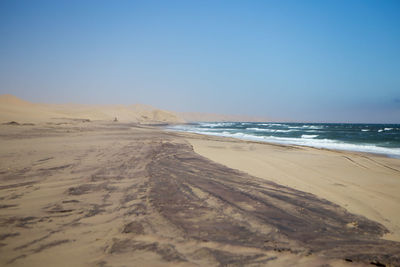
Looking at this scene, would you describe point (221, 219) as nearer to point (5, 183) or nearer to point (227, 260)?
point (227, 260)

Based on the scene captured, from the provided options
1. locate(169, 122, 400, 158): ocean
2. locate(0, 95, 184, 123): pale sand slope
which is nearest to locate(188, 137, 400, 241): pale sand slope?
locate(169, 122, 400, 158): ocean

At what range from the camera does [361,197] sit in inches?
166

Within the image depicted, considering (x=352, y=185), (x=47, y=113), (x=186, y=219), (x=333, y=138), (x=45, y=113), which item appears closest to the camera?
(x=186, y=219)

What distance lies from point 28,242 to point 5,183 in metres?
2.68

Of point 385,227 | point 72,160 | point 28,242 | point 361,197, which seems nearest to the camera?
point 28,242

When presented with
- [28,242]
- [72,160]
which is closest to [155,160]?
[72,160]

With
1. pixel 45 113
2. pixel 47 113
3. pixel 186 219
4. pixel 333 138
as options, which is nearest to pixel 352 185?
pixel 186 219

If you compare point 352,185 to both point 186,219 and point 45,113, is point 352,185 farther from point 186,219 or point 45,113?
point 45,113

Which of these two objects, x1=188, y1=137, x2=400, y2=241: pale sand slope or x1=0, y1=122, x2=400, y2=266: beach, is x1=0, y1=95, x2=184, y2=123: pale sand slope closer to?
x1=0, y1=122, x2=400, y2=266: beach

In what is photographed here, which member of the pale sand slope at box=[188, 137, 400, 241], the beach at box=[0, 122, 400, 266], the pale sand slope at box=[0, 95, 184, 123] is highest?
the pale sand slope at box=[0, 95, 184, 123]

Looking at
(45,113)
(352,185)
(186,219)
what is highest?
(45,113)

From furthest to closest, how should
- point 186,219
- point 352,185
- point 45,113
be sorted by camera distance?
point 45,113 → point 352,185 → point 186,219

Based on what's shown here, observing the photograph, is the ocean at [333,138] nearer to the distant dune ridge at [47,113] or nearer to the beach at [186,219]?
the beach at [186,219]

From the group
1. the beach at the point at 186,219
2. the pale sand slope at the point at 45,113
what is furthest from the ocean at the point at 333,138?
the pale sand slope at the point at 45,113
